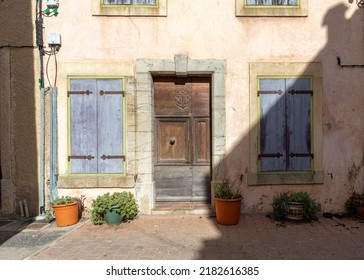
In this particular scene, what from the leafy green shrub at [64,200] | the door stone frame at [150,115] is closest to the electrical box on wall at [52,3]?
the door stone frame at [150,115]

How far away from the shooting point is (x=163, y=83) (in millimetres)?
6023

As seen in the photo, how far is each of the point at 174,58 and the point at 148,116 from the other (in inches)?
49.9

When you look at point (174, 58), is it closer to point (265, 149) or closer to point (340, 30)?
point (265, 149)

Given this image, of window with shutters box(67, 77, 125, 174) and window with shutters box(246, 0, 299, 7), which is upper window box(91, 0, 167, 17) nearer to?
window with shutters box(67, 77, 125, 174)

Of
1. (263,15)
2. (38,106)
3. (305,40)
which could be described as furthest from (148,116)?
(305,40)

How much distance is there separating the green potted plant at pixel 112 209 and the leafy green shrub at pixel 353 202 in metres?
4.21

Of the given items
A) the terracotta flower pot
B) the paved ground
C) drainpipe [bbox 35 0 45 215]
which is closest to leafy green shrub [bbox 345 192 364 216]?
→ the paved ground

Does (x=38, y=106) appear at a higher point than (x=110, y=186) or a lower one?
higher

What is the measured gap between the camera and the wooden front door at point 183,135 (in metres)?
6.02

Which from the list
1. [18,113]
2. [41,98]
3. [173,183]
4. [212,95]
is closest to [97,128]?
[41,98]

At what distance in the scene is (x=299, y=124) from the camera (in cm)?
577

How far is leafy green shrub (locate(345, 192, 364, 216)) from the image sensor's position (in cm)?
550

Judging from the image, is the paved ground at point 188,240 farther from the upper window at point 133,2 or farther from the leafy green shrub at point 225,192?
the upper window at point 133,2

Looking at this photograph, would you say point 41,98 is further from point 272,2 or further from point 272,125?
point 272,2
